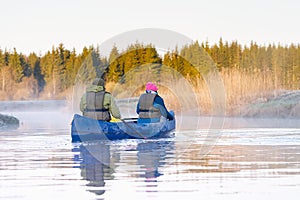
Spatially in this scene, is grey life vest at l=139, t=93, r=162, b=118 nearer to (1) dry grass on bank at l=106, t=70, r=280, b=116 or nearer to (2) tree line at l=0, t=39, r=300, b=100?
(1) dry grass on bank at l=106, t=70, r=280, b=116

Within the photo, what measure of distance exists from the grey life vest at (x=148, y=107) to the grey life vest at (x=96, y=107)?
2.30 meters

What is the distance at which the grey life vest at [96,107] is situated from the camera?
20.0 m

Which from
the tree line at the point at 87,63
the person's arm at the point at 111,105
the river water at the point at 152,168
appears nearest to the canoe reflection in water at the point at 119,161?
the river water at the point at 152,168

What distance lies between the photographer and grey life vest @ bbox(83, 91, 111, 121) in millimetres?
19984

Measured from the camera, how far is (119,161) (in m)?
14.4

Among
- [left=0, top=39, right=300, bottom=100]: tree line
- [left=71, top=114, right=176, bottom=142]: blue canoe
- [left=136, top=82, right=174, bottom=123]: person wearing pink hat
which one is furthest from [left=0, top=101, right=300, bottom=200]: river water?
[left=0, top=39, right=300, bottom=100]: tree line

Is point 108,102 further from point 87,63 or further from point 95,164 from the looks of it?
point 87,63

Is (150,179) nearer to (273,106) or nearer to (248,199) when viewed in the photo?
(248,199)

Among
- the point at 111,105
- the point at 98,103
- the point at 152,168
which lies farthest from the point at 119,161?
the point at 111,105

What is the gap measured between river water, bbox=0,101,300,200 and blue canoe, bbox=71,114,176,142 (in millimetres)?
220

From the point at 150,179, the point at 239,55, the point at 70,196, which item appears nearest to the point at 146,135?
the point at 150,179

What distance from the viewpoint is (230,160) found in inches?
560

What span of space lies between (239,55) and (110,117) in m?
77.8

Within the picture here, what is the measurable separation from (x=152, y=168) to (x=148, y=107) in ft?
31.4
